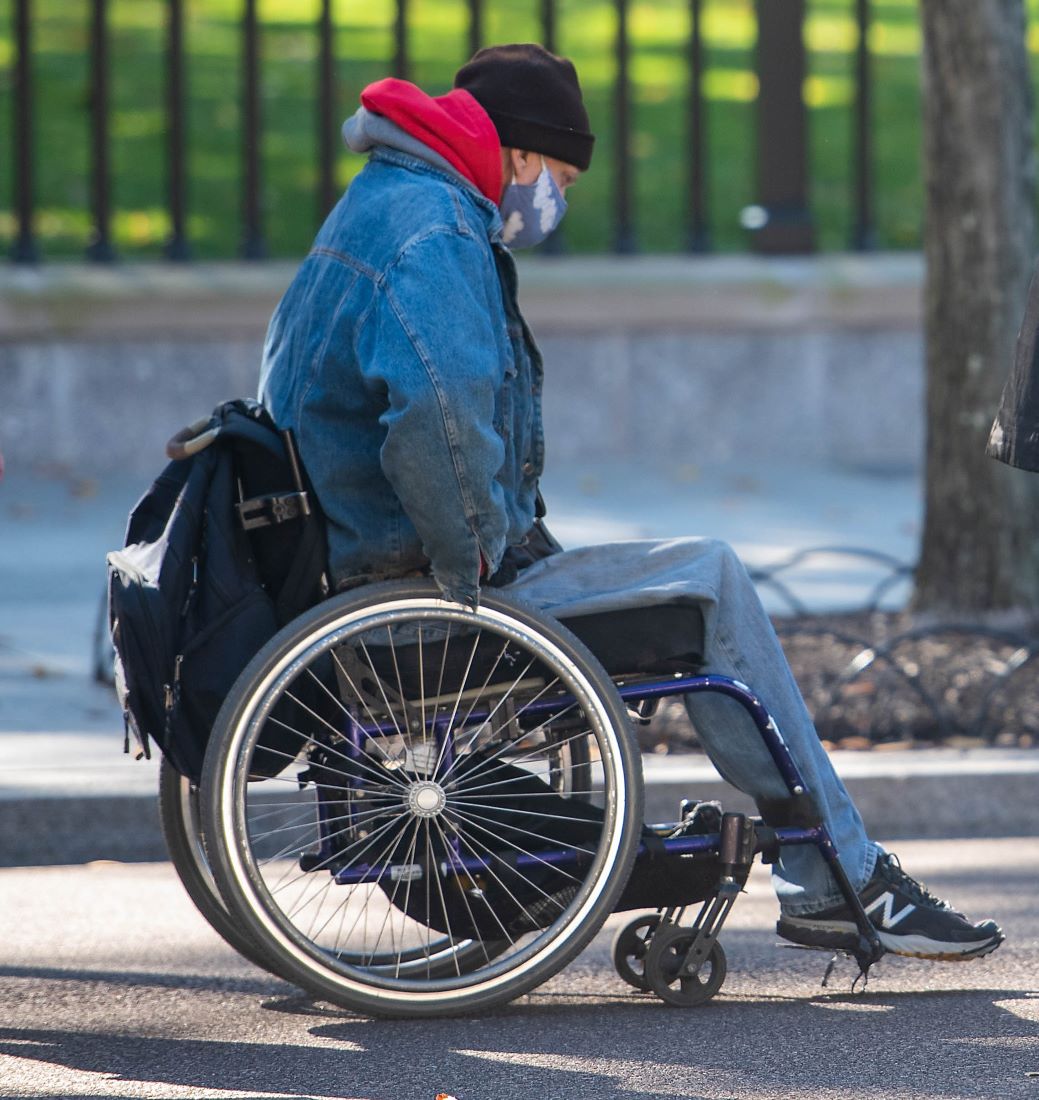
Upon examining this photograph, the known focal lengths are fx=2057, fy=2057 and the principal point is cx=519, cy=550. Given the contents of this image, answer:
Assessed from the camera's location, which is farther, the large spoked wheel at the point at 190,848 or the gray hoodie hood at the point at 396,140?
the large spoked wheel at the point at 190,848

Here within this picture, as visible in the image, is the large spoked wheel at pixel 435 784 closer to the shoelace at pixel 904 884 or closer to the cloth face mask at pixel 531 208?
the shoelace at pixel 904 884

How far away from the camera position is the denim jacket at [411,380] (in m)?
3.44

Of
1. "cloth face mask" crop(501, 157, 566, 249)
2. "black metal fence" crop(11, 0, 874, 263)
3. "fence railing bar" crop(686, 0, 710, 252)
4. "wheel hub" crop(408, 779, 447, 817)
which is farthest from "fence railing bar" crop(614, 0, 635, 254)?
"wheel hub" crop(408, 779, 447, 817)

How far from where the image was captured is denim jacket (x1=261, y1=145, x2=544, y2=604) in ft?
11.3

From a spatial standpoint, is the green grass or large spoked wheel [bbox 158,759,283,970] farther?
the green grass

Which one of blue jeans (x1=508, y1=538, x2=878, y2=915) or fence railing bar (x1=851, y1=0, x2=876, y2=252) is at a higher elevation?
fence railing bar (x1=851, y1=0, x2=876, y2=252)

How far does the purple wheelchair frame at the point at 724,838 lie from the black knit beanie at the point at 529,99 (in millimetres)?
999

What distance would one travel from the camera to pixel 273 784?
504cm

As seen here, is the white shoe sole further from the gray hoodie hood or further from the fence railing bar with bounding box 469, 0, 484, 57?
the fence railing bar with bounding box 469, 0, 484, 57

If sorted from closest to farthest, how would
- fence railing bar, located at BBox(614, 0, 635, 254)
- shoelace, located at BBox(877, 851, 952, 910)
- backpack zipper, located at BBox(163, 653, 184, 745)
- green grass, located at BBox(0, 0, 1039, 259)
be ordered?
backpack zipper, located at BBox(163, 653, 184, 745) < shoelace, located at BBox(877, 851, 952, 910) < fence railing bar, located at BBox(614, 0, 635, 254) < green grass, located at BBox(0, 0, 1039, 259)

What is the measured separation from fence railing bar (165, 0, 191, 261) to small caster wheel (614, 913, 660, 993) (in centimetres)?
733

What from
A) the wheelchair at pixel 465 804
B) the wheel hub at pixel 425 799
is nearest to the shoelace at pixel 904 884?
the wheelchair at pixel 465 804

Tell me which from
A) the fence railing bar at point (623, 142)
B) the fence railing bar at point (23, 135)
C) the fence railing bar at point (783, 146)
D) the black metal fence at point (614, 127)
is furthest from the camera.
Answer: the fence railing bar at point (783, 146)

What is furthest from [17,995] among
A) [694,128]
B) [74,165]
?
[74,165]
